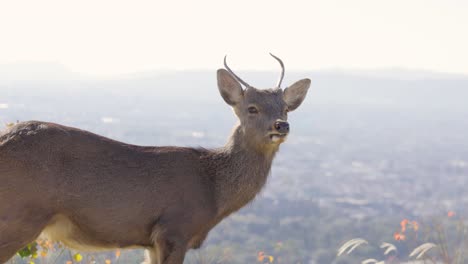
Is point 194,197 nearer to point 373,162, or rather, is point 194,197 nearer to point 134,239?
point 134,239

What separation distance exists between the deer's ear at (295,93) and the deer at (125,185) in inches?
26.2

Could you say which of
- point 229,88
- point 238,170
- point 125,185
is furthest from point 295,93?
point 125,185

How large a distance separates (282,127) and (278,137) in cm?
15

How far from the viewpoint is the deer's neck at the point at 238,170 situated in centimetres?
897

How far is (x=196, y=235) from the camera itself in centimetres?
835

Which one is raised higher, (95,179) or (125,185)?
(95,179)

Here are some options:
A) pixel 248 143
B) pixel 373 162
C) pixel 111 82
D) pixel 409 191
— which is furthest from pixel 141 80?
pixel 248 143

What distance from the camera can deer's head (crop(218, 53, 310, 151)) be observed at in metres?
9.15

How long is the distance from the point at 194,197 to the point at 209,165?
2.31 ft

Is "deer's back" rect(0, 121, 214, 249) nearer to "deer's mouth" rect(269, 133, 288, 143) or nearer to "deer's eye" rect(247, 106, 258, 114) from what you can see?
"deer's mouth" rect(269, 133, 288, 143)

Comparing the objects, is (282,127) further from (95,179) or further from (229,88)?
(95,179)

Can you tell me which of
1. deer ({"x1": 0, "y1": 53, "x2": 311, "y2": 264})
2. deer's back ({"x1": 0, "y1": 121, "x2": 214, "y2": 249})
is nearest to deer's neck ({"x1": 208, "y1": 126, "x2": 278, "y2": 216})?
deer ({"x1": 0, "y1": 53, "x2": 311, "y2": 264})

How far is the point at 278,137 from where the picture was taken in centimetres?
905

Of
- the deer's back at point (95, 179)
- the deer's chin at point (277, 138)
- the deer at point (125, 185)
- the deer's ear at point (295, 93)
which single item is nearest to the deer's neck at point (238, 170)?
the deer at point (125, 185)
